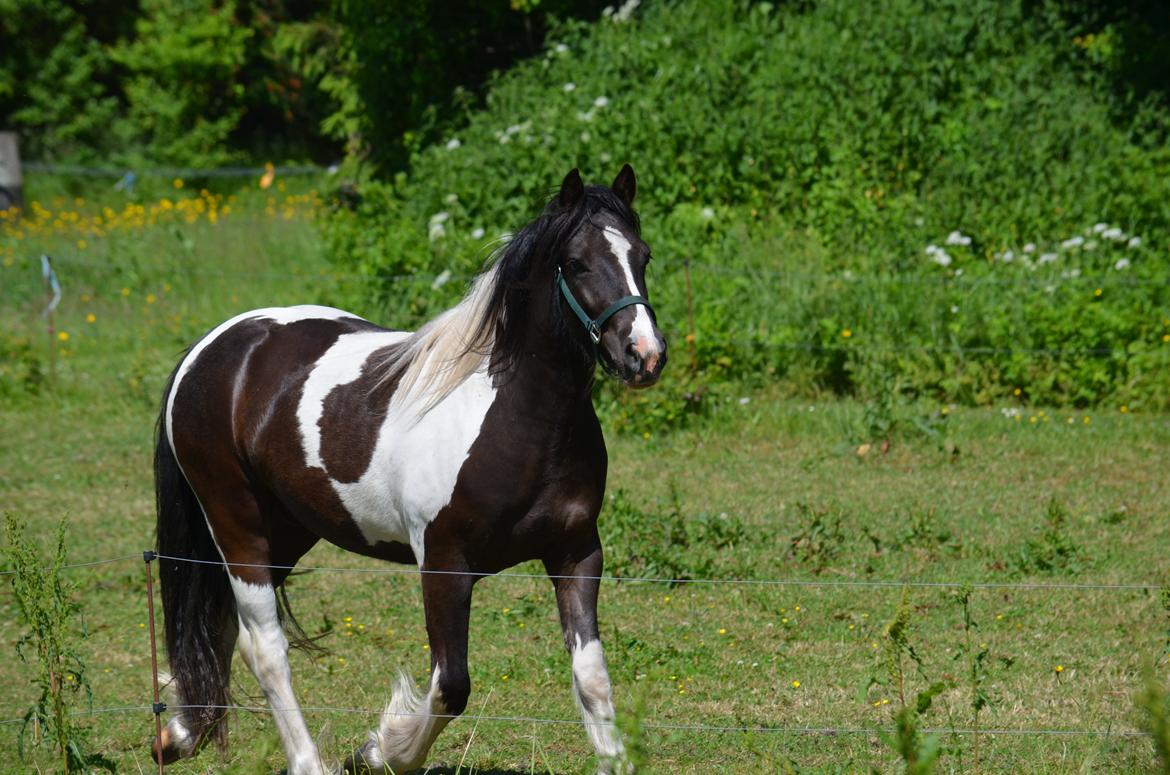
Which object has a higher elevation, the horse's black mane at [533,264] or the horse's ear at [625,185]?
the horse's ear at [625,185]

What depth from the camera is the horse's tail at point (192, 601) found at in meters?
4.97

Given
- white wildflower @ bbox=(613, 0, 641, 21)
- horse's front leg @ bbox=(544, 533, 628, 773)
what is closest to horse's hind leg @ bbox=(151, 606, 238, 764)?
horse's front leg @ bbox=(544, 533, 628, 773)

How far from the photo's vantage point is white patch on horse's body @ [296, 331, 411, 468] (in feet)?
15.2

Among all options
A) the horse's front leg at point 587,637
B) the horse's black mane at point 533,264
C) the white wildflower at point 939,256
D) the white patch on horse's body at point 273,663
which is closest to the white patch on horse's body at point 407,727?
the white patch on horse's body at point 273,663

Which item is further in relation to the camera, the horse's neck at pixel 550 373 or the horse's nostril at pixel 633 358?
the horse's neck at pixel 550 373

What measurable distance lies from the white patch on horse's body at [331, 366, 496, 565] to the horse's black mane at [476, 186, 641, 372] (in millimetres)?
153

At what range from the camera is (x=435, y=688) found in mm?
4219

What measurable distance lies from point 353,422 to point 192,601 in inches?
42.9

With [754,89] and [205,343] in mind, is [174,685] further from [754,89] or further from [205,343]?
[754,89]

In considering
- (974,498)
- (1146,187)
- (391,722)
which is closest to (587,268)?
(391,722)

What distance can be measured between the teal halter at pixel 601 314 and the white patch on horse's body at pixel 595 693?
98 cm

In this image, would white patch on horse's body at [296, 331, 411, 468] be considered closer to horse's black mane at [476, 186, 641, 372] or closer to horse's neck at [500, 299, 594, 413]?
horse's black mane at [476, 186, 641, 372]

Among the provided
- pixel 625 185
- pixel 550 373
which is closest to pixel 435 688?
pixel 550 373

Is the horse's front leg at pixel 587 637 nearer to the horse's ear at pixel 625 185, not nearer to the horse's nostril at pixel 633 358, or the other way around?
the horse's nostril at pixel 633 358
